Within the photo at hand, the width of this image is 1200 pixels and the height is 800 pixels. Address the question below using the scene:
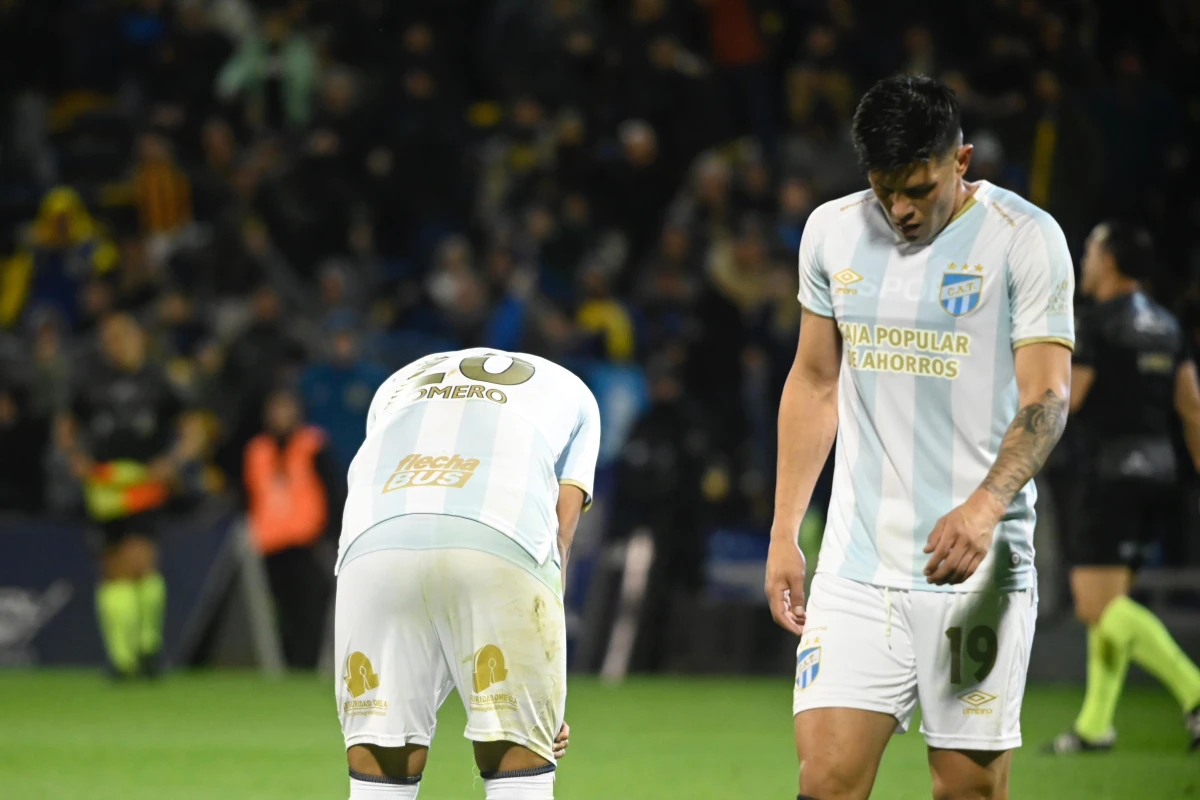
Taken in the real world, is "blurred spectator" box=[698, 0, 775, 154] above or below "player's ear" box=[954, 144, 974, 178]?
above

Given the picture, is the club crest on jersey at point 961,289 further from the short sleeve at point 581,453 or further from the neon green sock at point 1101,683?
the neon green sock at point 1101,683

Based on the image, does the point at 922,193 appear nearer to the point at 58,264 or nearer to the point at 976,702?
the point at 976,702

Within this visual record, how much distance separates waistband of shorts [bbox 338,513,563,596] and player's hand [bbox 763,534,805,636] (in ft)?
2.01

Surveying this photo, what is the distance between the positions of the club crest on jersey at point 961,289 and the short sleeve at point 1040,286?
0.08 meters

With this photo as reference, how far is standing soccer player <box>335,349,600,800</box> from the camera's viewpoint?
432cm

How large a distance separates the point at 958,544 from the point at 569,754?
5.80 m

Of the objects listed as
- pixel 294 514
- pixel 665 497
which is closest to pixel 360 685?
pixel 665 497

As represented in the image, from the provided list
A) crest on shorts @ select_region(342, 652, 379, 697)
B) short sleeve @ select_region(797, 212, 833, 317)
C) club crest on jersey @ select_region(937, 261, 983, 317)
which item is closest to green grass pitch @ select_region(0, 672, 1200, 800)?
crest on shorts @ select_region(342, 652, 379, 697)

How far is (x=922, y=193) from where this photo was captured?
421cm

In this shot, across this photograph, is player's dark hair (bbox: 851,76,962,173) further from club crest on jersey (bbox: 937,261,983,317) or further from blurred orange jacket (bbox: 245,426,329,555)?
blurred orange jacket (bbox: 245,426,329,555)

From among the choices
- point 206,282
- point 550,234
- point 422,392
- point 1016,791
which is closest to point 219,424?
point 206,282

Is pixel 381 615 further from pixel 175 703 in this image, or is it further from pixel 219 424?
pixel 219 424

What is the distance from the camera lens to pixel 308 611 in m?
14.4

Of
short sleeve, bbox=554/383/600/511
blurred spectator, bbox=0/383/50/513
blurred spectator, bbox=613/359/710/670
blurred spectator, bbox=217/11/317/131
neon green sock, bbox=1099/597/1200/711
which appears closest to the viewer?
short sleeve, bbox=554/383/600/511
